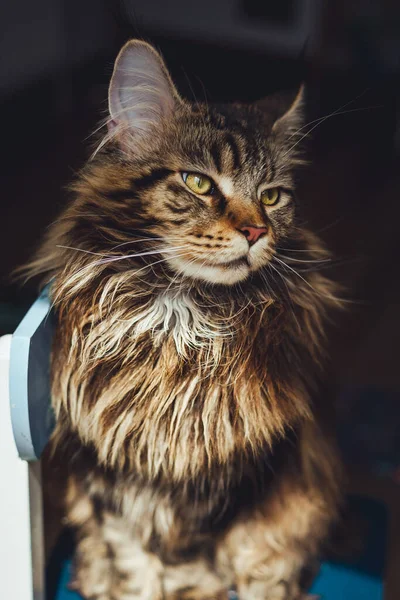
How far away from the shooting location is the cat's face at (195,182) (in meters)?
0.73

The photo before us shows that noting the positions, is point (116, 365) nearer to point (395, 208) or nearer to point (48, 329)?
point (48, 329)

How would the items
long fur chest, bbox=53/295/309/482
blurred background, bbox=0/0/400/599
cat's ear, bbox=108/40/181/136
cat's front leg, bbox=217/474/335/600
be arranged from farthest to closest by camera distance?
blurred background, bbox=0/0/400/599 → cat's front leg, bbox=217/474/335/600 → long fur chest, bbox=53/295/309/482 → cat's ear, bbox=108/40/181/136

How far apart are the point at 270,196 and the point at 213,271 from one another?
128 millimetres

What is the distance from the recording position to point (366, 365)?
6.97ft

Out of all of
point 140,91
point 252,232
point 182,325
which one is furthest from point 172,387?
point 140,91

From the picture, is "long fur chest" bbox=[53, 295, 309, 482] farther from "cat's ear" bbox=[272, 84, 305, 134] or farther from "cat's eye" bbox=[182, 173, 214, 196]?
"cat's ear" bbox=[272, 84, 305, 134]

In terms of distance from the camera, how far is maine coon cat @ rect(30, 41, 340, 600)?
0.74m

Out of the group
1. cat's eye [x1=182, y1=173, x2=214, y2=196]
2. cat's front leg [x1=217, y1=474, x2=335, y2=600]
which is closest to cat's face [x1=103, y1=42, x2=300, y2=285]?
cat's eye [x1=182, y1=173, x2=214, y2=196]

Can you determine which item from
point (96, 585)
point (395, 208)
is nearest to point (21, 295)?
point (96, 585)

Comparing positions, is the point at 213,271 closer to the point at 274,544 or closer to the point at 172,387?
the point at 172,387

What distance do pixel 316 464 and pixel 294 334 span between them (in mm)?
287

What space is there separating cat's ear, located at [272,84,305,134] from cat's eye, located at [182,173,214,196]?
131mm

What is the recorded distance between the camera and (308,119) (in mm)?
876

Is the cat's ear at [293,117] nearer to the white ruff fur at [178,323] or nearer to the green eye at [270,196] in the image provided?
the green eye at [270,196]
